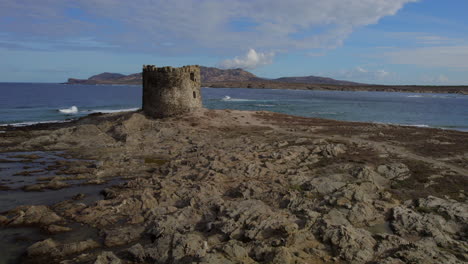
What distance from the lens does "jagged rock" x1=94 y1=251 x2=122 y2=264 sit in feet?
29.1

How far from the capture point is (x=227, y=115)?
3266 centimetres

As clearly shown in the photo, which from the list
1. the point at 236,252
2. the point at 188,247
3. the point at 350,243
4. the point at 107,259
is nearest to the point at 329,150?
the point at 350,243

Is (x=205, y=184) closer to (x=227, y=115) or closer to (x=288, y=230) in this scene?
(x=288, y=230)

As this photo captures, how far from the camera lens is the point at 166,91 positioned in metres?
30.9

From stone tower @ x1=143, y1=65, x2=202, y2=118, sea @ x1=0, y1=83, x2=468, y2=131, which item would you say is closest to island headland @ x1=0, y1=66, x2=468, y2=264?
stone tower @ x1=143, y1=65, x2=202, y2=118

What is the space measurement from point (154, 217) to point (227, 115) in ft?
69.5

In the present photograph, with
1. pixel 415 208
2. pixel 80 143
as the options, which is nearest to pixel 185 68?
pixel 80 143

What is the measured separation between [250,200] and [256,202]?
30 centimetres

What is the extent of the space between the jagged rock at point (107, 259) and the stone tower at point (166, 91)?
22358 millimetres

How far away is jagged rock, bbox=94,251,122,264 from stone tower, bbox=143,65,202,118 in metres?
22.4

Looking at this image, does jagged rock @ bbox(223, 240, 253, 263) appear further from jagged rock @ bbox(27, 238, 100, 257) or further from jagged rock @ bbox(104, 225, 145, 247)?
jagged rock @ bbox(27, 238, 100, 257)

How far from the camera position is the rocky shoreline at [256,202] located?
9461mm

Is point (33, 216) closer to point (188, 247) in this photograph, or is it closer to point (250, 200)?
point (188, 247)

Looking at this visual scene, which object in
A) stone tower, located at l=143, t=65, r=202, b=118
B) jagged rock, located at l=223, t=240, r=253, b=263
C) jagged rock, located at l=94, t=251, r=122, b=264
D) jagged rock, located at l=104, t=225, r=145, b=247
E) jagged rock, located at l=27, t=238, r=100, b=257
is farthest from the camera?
stone tower, located at l=143, t=65, r=202, b=118
